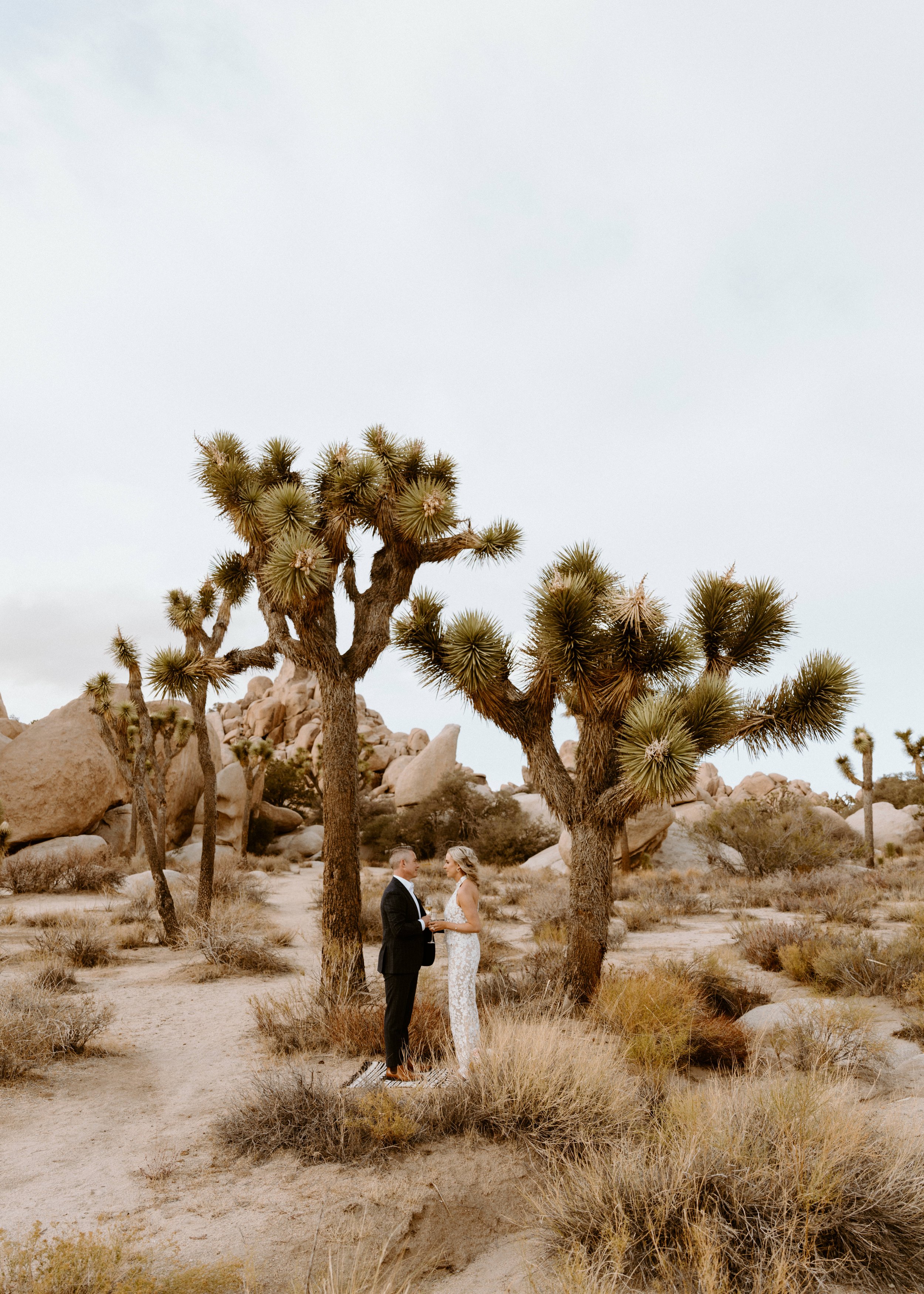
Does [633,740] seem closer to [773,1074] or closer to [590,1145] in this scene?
[773,1074]

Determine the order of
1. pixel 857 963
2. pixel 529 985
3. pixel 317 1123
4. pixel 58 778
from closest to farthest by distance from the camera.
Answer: pixel 317 1123, pixel 529 985, pixel 857 963, pixel 58 778

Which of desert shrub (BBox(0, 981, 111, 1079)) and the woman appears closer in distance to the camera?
the woman

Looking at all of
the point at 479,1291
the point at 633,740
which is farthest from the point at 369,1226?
the point at 633,740

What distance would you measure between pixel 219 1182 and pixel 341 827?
4128 millimetres

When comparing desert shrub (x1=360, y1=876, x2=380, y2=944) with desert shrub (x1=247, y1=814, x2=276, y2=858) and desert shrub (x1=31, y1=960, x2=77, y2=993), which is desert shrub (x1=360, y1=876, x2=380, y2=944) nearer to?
desert shrub (x1=31, y1=960, x2=77, y2=993)

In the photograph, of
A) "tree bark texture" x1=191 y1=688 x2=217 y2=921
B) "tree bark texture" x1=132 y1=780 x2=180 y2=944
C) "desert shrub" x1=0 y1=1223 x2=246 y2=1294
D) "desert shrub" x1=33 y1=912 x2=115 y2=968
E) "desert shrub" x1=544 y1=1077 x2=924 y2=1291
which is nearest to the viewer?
"desert shrub" x1=0 y1=1223 x2=246 y2=1294

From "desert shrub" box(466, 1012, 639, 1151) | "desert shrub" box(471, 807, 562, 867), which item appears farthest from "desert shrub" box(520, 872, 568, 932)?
"desert shrub" box(466, 1012, 639, 1151)

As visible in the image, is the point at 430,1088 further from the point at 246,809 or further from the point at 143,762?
the point at 246,809

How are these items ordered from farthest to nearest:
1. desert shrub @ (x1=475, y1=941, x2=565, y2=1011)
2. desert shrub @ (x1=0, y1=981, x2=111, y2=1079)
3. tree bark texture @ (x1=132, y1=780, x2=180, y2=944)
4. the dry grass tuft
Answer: tree bark texture @ (x1=132, y1=780, x2=180, y2=944) < the dry grass tuft < desert shrub @ (x1=475, y1=941, x2=565, y2=1011) < desert shrub @ (x1=0, y1=981, x2=111, y2=1079)

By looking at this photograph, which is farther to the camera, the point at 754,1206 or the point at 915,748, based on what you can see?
the point at 915,748

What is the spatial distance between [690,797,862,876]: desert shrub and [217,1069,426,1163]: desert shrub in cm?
1747

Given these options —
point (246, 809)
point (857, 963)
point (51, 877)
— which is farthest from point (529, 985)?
point (246, 809)

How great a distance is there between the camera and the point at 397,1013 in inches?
227

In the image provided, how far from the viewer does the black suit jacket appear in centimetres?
574
